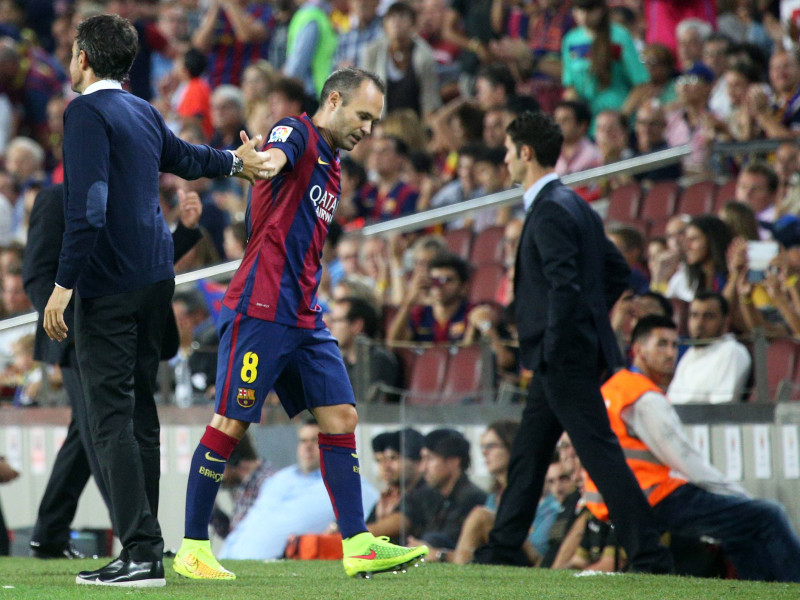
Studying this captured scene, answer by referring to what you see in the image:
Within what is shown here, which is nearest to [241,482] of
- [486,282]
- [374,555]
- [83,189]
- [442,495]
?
[442,495]

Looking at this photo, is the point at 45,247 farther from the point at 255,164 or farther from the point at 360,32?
the point at 360,32

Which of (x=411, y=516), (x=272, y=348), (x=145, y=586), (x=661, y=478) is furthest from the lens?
(x=411, y=516)

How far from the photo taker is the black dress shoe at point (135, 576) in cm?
452

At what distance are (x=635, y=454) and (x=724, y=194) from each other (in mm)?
3462

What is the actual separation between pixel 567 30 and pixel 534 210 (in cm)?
643

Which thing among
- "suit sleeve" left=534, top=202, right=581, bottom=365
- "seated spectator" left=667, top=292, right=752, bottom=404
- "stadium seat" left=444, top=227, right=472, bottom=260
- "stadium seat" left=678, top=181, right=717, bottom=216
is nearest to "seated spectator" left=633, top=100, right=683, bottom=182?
"stadium seat" left=678, top=181, right=717, bottom=216

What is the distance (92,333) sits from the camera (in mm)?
4609

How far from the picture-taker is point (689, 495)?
5.85 m

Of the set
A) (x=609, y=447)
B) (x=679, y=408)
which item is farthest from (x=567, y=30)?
(x=609, y=447)

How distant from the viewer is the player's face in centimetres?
501

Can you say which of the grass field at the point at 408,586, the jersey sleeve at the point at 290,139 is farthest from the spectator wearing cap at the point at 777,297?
the jersey sleeve at the point at 290,139

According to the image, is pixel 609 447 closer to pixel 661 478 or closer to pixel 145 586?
pixel 661 478

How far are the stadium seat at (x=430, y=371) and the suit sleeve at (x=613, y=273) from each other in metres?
1.66

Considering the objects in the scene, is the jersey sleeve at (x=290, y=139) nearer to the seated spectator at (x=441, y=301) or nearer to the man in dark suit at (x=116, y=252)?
the man in dark suit at (x=116, y=252)
